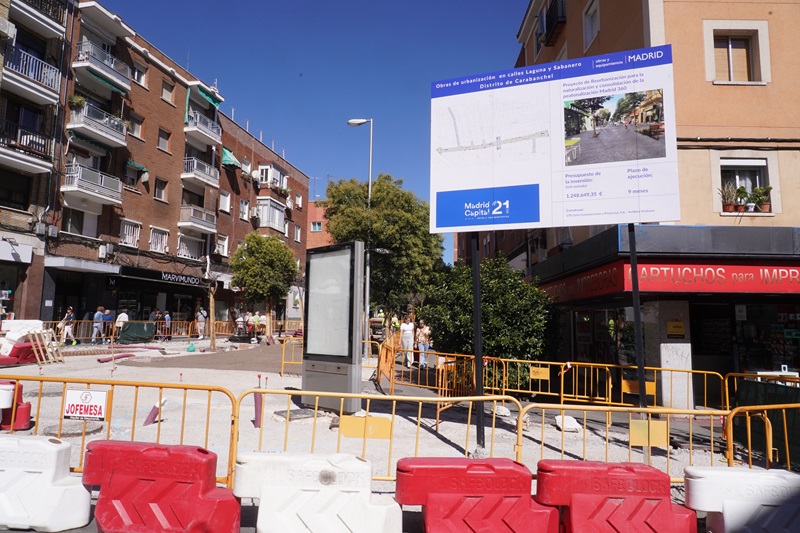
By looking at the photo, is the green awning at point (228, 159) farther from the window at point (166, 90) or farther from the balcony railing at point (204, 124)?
the window at point (166, 90)

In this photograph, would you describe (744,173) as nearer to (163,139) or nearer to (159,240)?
(159,240)

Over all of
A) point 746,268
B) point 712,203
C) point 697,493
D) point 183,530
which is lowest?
point 183,530

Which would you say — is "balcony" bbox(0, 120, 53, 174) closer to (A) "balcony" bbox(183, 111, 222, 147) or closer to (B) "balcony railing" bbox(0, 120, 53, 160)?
(B) "balcony railing" bbox(0, 120, 53, 160)

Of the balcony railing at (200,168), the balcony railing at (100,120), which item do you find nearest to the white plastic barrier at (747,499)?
the balcony railing at (100,120)

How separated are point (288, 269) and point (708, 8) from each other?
76.6ft

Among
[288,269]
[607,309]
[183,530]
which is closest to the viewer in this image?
[183,530]

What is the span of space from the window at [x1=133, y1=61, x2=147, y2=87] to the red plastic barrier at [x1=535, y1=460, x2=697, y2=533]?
3024 cm

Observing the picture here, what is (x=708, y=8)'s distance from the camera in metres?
10.7

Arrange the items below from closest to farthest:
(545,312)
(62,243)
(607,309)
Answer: (545,312) < (607,309) < (62,243)

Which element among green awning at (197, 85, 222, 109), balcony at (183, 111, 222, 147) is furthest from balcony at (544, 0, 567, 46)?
green awning at (197, 85, 222, 109)

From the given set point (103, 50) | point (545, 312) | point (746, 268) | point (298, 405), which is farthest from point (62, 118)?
point (746, 268)

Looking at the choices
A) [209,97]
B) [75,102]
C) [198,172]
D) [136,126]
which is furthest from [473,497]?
[209,97]

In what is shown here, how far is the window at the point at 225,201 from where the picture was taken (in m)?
34.0

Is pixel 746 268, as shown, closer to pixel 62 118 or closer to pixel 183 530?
pixel 183 530
